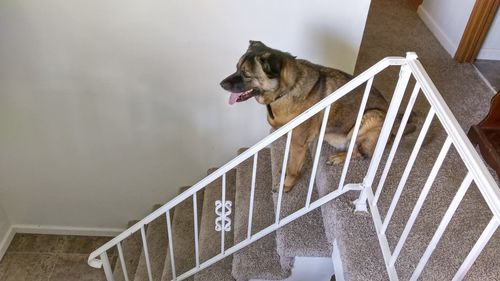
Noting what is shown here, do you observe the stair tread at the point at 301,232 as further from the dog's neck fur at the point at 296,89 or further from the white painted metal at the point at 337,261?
the dog's neck fur at the point at 296,89

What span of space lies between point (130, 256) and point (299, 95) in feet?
6.44

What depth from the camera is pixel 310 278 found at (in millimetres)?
1919

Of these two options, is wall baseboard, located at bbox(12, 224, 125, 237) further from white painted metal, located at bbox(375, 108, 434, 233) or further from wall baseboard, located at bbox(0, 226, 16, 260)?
white painted metal, located at bbox(375, 108, 434, 233)

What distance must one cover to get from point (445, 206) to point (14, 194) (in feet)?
10.0

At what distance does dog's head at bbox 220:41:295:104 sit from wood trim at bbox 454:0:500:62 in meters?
1.72

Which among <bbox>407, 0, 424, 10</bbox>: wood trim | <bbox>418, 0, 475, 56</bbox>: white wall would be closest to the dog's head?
<bbox>418, 0, 475, 56</bbox>: white wall

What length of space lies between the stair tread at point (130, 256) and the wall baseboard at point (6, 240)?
0.93m

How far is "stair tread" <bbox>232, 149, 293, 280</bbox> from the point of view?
6.12 ft

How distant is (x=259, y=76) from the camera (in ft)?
5.51

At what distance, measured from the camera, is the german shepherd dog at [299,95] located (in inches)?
66.6

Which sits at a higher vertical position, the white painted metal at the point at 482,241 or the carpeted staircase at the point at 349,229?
the white painted metal at the point at 482,241

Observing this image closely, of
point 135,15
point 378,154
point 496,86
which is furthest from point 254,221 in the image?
point 496,86

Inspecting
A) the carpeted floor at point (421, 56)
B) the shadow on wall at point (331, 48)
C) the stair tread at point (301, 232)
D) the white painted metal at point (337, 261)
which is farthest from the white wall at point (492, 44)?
the white painted metal at point (337, 261)

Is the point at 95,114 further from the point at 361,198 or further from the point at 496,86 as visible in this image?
the point at 496,86
